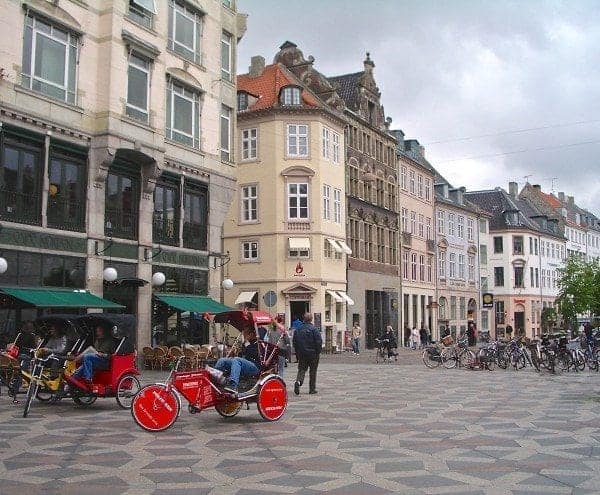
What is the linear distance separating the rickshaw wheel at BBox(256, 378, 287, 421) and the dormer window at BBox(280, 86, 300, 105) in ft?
109

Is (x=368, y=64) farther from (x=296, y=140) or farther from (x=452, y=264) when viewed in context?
(x=452, y=264)

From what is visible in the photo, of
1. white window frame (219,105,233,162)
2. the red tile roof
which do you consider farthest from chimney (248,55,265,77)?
white window frame (219,105,233,162)

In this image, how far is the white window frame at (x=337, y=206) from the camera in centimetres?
4514

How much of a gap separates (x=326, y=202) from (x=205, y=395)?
108 feet

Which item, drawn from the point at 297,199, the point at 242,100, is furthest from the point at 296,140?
the point at 242,100

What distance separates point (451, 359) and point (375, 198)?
25.6m

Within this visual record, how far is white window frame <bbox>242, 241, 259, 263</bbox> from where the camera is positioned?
142ft

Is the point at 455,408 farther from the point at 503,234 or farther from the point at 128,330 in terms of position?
the point at 503,234

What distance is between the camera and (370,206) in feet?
167

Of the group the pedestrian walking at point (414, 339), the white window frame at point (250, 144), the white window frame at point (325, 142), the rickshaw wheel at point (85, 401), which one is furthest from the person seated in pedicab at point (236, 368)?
the pedestrian walking at point (414, 339)

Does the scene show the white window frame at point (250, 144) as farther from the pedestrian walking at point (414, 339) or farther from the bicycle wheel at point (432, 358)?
the bicycle wheel at point (432, 358)

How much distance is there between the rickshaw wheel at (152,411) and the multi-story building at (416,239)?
43846 millimetres

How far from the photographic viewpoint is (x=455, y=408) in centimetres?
1438

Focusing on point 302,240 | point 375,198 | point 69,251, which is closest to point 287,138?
point 302,240
